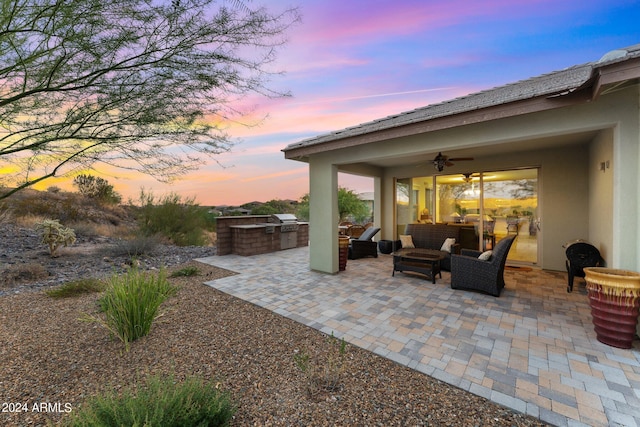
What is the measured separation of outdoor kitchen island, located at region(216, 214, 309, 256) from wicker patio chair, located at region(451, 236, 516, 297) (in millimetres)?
6041

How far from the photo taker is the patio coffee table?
527 cm

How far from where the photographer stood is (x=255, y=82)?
452 cm

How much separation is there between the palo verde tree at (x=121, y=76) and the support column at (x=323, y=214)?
2070mm

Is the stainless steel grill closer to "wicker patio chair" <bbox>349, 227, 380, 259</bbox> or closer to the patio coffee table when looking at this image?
"wicker patio chair" <bbox>349, 227, 380, 259</bbox>

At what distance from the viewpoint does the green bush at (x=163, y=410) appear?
157cm

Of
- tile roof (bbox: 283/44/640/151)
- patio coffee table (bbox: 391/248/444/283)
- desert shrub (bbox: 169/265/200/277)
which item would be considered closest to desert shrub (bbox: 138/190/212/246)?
desert shrub (bbox: 169/265/200/277)

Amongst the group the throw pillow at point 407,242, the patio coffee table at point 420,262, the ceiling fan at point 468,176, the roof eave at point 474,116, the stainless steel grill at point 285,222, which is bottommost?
the patio coffee table at point 420,262

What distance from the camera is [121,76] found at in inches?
149

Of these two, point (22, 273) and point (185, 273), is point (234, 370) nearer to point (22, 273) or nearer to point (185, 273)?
point (185, 273)

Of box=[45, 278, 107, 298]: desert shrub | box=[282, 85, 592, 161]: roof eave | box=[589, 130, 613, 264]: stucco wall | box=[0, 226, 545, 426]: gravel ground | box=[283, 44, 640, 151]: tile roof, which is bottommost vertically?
box=[0, 226, 545, 426]: gravel ground

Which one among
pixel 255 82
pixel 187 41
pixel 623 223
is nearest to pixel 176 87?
pixel 187 41

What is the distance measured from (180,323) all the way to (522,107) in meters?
5.48

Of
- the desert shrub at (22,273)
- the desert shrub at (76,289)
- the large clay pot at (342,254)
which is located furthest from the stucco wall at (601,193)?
the desert shrub at (22,273)

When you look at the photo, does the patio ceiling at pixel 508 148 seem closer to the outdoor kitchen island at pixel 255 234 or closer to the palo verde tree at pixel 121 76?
the palo verde tree at pixel 121 76
